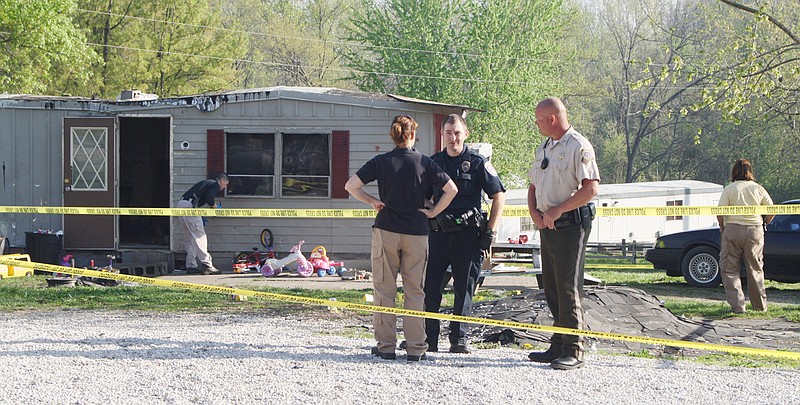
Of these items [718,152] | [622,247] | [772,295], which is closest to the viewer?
[772,295]

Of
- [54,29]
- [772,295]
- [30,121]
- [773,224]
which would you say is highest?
[54,29]

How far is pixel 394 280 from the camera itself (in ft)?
23.1

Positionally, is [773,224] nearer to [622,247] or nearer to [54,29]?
[622,247]

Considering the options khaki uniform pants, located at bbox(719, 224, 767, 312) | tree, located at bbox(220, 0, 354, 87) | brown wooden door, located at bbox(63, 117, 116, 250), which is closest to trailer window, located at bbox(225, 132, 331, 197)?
brown wooden door, located at bbox(63, 117, 116, 250)

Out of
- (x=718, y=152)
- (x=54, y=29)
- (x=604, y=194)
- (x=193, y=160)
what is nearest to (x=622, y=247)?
(x=604, y=194)

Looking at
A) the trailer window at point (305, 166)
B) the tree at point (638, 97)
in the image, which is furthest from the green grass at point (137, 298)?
the tree at point (638, 97)

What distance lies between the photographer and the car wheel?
48.0 feet

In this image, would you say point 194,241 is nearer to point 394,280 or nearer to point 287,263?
point 287,263

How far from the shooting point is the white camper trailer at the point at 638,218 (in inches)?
982

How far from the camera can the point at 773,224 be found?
14117 mm

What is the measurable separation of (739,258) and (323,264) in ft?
21.7

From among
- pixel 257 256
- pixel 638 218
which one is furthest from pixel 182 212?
pixel 638 218

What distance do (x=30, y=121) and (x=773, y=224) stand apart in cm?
1165

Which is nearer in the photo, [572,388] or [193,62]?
[572,388]
